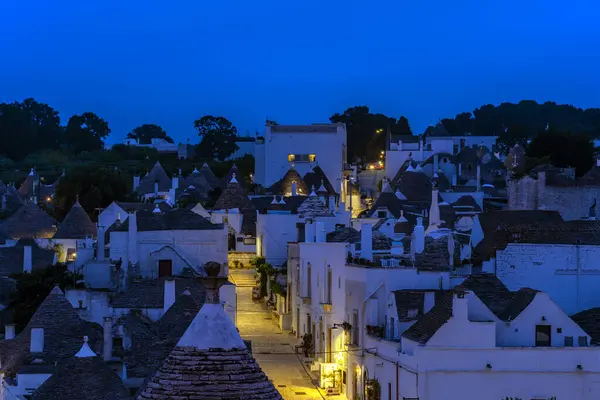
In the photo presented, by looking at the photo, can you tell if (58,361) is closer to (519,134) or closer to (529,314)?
(529,314)

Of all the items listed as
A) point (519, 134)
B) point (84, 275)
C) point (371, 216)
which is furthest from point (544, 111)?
point (84, 275)

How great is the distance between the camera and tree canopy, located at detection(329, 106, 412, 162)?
121 meters

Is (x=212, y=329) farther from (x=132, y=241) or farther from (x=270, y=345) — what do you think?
(x=132, y=241)

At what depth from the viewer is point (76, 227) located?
71000mm

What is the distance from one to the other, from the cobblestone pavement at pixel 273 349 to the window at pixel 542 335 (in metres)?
8.07

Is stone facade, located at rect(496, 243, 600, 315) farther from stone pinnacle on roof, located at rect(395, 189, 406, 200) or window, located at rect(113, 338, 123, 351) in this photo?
stone pinnacle on roof, located at rect(395, 189, 406, 200)

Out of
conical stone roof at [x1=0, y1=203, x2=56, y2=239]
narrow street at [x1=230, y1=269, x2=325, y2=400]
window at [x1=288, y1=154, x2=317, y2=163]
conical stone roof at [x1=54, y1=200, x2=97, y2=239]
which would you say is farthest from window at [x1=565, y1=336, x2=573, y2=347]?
window at [x1=288, y1=154, x2=317, y2=163]

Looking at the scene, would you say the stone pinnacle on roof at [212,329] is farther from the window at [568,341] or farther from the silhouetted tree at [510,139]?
the silhouetted tree at [510,139]

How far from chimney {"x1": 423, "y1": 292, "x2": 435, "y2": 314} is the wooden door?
20.5 metres

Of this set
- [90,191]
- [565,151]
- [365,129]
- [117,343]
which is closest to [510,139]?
[365,129]

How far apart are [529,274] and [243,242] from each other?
26.9 metres

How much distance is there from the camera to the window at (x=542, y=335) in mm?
37562

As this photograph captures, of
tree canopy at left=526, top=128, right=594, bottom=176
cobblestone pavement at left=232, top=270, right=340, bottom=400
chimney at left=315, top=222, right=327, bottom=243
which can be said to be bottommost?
cobblestone pavement at left=232, top=270, right=340, bottom=400

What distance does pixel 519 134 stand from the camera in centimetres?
11425
